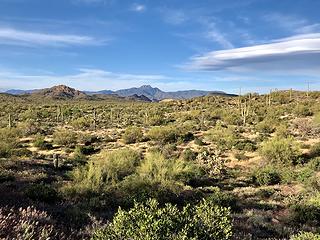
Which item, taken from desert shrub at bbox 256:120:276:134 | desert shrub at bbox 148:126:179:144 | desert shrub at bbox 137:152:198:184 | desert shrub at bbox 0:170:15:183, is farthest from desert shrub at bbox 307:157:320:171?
desert shrub at bbox 0:170:15:183

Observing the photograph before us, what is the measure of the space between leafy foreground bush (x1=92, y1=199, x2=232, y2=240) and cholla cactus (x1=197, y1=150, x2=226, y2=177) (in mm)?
16371

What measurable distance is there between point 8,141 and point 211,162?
14.9 m

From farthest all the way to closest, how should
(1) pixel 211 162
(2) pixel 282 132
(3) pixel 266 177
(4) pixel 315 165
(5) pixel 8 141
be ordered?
(2) pixel 282 132
(5) pixel 8 141
(1) pixel 211 162
(4) pixel 315 165
(3) pixel 266 177

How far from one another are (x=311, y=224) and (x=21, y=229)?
9762mm

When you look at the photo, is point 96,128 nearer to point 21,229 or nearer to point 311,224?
point 311,224

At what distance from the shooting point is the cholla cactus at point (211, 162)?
73.2ft

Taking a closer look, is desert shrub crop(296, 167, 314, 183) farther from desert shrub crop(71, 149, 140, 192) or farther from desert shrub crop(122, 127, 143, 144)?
desert shrub crop(122, 127, 143, 144)

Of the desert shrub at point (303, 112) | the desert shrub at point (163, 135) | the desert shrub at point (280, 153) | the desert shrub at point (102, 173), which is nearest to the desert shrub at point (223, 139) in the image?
the desert shrub at point (163, 135)

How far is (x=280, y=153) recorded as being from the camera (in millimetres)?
24203

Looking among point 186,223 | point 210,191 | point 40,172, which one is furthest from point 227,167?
point 186,223

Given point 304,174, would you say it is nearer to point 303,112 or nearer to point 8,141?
point 8,141

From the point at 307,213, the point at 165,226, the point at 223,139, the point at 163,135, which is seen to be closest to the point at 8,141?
the point at 163,135

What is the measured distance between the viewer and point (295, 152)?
2466 cm

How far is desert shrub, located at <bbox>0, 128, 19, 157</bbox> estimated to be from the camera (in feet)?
79.7
